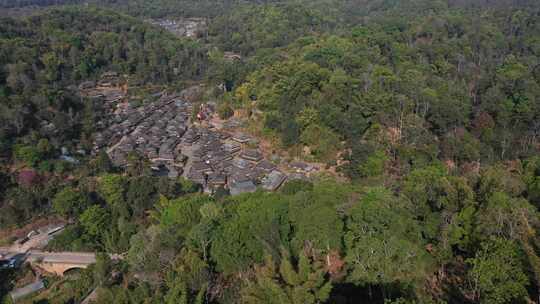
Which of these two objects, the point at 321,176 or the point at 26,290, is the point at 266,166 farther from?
the point at 26,290

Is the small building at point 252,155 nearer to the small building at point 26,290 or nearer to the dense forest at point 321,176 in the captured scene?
the dense forest at point 321,176

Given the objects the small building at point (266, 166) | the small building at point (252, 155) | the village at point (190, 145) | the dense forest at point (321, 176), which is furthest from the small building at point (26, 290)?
the small building at point (252, 155)

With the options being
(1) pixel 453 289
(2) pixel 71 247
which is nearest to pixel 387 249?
(1) pixel 453 289

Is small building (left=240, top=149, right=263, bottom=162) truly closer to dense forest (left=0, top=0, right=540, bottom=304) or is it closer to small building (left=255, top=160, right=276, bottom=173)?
small building (left=255, top=160, right=276, bottom=173)

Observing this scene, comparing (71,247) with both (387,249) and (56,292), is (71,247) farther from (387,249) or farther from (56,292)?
(387,249)

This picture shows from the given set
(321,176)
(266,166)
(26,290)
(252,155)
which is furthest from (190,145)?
(26,290)

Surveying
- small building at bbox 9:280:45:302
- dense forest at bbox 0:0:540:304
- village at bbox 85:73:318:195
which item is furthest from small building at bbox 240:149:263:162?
small building at bbox 9:280:45:302

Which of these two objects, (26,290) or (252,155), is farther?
(252,155)
